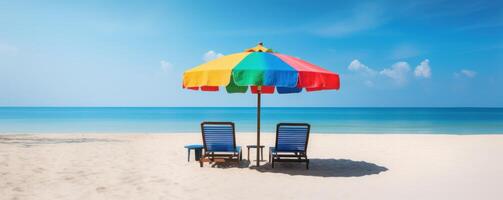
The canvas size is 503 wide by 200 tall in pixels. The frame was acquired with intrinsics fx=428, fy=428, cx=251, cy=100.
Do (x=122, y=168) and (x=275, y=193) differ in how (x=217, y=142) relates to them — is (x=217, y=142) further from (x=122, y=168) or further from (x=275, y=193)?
(x=275, y=193)

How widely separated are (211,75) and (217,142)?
5.20 ft

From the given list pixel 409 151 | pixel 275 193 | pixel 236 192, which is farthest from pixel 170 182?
pixel 409 151

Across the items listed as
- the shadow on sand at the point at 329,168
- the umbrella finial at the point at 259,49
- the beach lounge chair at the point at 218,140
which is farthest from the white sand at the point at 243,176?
the umbrella finial at the point at 259,49

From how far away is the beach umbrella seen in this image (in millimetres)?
6086

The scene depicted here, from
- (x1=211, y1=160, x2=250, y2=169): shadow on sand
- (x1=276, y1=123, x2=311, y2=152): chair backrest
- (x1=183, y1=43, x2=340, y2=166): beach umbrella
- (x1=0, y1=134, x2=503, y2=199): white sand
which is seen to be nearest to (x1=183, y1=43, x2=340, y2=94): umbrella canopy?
(x1=183, y1=43, x2=340, y2=166): beach umbrella

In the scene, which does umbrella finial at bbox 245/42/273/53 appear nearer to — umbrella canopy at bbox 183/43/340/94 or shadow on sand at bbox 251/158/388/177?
umbrella canopy at bbox 183/43/340/94

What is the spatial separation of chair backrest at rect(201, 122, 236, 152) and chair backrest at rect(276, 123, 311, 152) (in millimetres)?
794

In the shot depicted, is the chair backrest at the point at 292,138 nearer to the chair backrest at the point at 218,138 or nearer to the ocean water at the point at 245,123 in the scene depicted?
the chair backrest at the point at 218,138

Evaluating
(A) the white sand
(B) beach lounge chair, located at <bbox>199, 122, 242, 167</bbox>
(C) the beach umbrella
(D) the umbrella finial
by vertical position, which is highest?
(D) the umbrella finial

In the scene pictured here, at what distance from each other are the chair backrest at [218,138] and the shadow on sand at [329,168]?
655 millimetres

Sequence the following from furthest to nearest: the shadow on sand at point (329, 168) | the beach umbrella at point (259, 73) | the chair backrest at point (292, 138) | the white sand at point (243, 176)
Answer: the chair backrest at point (292, 138), the shadow on sand at point (329, 168), the beach umbrella at point (259, 73), the white sand at point (243, 176)

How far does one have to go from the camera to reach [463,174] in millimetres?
6930

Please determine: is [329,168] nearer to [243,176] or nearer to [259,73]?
[243,176]

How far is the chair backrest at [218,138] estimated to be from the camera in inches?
287
